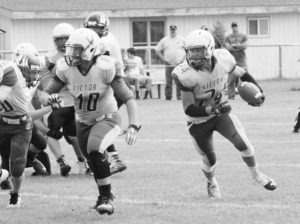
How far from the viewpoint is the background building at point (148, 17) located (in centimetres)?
3128

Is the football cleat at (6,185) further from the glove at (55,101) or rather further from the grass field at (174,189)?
the glove at (55,101)

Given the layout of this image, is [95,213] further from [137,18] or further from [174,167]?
[137,18]

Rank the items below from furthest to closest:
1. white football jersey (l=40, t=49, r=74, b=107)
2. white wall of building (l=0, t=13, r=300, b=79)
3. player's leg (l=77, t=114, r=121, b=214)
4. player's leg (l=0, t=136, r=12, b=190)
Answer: white wall of building (l=0, t=13, r=300, b=79), white football jersey (l=40, t=49, r=74, b=107), player's leg (l=0, t=136, r=12, b=190), player's leg (l=77, t=114, r=121, b=214)

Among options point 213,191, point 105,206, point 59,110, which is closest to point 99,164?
point 105,206

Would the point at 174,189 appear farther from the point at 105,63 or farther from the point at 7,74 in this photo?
the point at 7,74

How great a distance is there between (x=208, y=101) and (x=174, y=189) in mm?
1111

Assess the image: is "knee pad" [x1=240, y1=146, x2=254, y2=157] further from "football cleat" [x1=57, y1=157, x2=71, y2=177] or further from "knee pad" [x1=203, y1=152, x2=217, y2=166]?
"football cleat" [x1=57, y1=157, x2=71, y2=177]

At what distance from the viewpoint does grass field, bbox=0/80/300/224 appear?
7.44 m

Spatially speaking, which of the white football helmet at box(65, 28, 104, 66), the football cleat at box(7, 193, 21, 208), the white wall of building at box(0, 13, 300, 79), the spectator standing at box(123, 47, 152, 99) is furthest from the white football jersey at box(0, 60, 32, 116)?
the white wall of building at box(0, 13, 300, 79)

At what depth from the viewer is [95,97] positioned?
7.71 m

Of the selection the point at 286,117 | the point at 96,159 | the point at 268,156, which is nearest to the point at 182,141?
the point at 268,156

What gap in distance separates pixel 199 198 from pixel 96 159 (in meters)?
1.27

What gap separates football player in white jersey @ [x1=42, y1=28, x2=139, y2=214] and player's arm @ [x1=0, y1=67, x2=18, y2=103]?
0.32 m

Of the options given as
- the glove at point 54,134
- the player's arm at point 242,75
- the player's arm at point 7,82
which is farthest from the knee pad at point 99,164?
the glove at point 54,134
